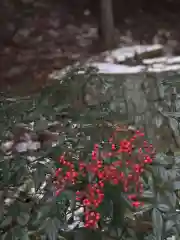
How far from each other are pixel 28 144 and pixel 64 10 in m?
3.82

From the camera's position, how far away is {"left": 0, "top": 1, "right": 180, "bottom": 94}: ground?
375cm

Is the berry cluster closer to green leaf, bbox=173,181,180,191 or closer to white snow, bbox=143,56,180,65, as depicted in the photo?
green leaf, bbox=173,181,180,191

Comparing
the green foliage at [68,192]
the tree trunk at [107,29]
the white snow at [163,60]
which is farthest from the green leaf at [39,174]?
the tree trunk at [107,29]

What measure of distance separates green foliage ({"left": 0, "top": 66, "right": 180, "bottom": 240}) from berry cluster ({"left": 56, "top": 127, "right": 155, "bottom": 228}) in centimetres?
2

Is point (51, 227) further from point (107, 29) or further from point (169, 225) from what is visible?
point (107, 29)

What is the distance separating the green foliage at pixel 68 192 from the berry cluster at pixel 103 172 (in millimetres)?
19

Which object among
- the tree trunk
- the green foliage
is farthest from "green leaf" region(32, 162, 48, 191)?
the tree trunk

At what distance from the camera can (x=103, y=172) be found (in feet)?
2.98

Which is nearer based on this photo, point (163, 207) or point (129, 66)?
point (163, 207)

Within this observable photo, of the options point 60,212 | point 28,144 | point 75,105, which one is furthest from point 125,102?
point 60,212

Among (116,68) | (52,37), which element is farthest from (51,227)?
(52,37)

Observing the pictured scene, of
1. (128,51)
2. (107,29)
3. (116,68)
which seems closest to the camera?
(116,68)

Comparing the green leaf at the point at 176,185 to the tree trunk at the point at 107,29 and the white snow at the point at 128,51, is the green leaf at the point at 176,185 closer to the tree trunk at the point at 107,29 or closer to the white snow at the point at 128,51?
the white snow at the point at 128,51

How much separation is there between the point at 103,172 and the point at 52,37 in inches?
143
